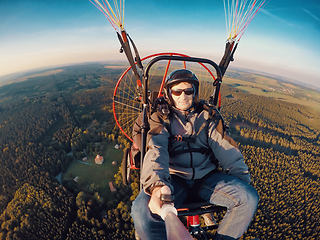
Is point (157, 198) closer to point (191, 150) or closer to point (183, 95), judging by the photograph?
point (191, 150)

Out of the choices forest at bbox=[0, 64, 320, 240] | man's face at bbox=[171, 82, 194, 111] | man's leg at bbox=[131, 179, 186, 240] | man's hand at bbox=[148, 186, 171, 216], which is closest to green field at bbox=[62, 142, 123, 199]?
forest at bbox=[0, 64, 320, 240]

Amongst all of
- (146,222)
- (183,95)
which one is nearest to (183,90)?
Answer: (183,95)

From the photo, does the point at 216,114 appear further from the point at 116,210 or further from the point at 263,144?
the point at 263,144

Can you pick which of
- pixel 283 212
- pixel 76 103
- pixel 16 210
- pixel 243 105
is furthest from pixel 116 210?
pixel 243 105

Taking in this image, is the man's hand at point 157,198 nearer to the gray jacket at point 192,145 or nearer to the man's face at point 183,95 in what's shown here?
the gray jacket at point 192,145

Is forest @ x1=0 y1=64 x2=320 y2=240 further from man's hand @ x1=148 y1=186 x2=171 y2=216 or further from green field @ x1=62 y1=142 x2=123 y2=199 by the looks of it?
man's hand @ x1=148 y1=186 x2=171 y2=216
